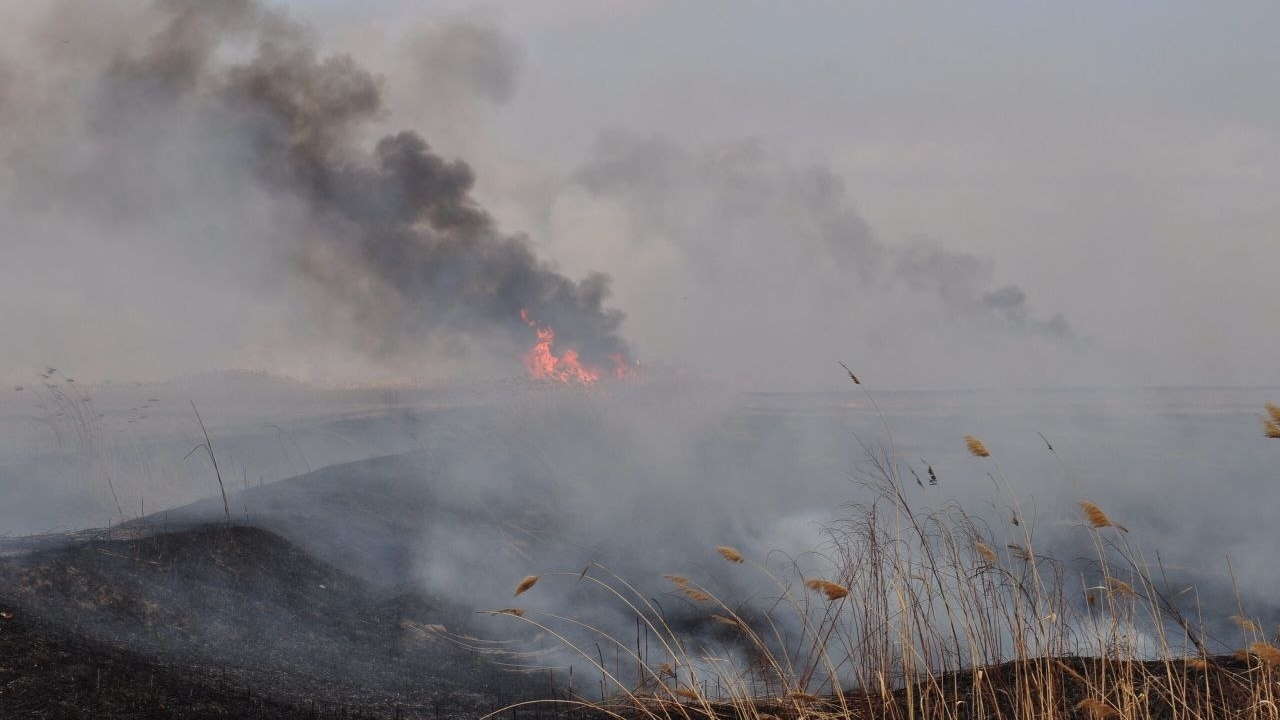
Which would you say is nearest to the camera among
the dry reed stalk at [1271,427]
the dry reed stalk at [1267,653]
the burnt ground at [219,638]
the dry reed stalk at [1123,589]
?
the dry reed stalk at [1267,653]

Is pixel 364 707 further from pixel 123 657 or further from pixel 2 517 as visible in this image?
pixel 2 517

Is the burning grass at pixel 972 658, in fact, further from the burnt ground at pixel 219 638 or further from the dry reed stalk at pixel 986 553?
the burnt ground at pixel 219 638

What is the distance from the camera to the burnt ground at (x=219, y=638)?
621cm

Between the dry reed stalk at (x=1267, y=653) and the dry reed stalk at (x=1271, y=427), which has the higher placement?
the dry reed stalk at (x=1271, y=427)

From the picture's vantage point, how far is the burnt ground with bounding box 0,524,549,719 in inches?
245

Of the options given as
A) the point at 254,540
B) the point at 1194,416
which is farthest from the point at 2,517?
the point at 1194,416

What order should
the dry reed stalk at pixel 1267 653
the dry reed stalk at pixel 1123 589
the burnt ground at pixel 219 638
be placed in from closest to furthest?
1. the dry reed stalk at pixel 1267 653
2. the dry reed stalk at pixel 1123 589
3. the burnt ground at pixel 219 638

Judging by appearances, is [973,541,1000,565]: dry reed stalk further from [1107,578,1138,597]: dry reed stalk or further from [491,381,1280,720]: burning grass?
[1107,578,1138,597]: dry reed stalk

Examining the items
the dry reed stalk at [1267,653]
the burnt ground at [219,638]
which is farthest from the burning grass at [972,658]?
the burnt ground at [219,638]

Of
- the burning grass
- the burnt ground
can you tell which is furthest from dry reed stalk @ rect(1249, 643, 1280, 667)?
the burnt ground

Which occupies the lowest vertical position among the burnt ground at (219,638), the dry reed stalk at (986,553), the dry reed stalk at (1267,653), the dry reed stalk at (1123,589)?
Result: the burnt ground at (219,638)

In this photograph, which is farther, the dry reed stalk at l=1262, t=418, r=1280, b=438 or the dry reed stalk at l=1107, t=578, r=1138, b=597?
the dry reed stalk at l=1107, t=578, r=1138, b=597

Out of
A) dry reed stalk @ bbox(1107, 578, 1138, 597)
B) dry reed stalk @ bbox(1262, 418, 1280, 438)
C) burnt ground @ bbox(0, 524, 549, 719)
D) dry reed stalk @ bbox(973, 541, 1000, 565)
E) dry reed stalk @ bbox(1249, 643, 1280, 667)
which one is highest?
dry reed stalk @ bbox(1262, 418, 1280, 438)

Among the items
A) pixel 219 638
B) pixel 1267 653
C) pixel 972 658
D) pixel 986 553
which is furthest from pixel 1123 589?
pixel 219 638
